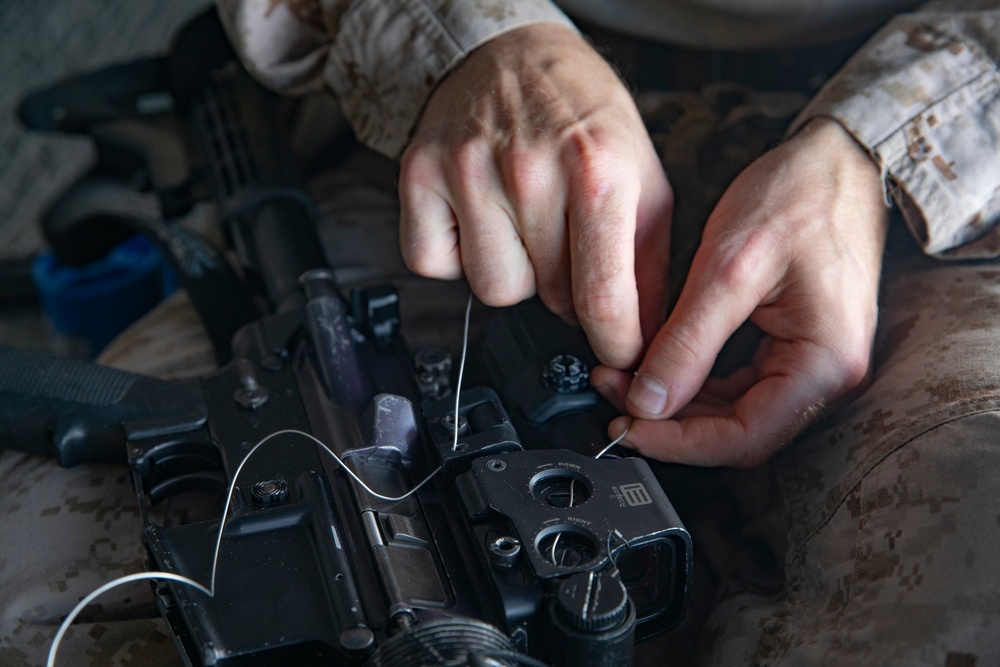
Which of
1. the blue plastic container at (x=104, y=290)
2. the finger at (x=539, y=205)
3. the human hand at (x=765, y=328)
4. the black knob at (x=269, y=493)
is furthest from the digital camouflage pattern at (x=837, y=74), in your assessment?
the blue plastic container at (x=104, y=290)

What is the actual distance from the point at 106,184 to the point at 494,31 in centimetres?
102

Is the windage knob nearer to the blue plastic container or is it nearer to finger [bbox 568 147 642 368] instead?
finger [bbox 568 147 642 368]

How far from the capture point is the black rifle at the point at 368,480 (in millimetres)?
583

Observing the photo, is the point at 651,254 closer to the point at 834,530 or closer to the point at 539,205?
the point at 539,205

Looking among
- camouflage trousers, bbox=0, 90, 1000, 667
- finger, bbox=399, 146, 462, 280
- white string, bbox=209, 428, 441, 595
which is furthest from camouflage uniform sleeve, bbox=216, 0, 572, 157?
white string, bbox=209, 428, 441, 595

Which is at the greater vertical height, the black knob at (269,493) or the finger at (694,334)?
the finger at (694,334)

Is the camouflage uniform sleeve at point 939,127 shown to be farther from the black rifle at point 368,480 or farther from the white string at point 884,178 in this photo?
the black rifle at point 368,480

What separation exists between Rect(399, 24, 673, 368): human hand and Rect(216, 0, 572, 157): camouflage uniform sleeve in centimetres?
6

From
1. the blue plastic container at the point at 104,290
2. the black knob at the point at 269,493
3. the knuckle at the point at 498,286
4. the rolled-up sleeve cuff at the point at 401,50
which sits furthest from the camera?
the blue plastic container at the point at 104,290

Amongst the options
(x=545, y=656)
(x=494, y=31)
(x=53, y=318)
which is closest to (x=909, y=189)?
(x=494, y=31)

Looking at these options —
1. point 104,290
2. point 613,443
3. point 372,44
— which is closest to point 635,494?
point 613,443

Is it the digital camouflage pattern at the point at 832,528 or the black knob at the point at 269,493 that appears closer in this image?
the digital camouflage pattern at the point at 832,528

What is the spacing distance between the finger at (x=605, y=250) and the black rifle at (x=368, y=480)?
0.04 metres

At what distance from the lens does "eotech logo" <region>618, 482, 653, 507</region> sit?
2.06 ft
